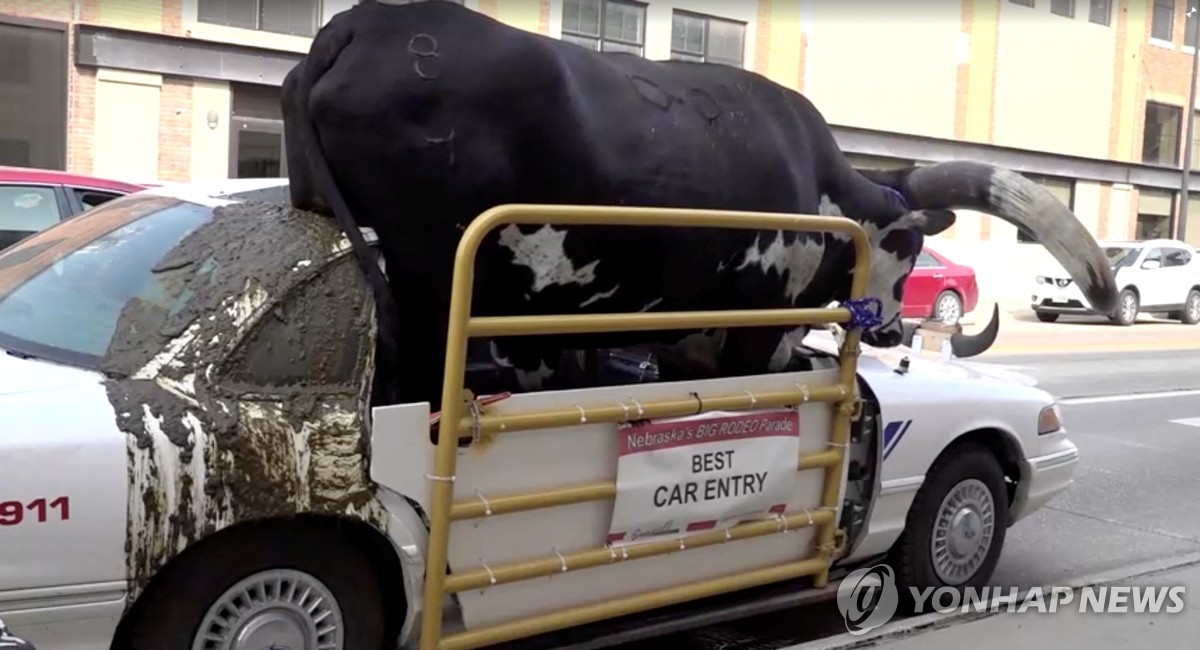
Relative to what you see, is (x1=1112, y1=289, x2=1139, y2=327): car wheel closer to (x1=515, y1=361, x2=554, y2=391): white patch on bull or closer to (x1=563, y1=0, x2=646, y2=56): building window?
(x1=563, y1=0, x2=646, y2=56): building window

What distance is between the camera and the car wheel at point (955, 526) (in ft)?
17.3

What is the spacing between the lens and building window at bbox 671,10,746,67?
81.0ft

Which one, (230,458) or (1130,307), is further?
(1130,307)

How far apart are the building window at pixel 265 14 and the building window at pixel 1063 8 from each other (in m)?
20.4

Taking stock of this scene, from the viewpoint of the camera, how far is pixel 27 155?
1778 centimetres

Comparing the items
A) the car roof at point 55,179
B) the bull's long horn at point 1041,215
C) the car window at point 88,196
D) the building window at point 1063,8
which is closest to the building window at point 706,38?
the building window at point 1063,8

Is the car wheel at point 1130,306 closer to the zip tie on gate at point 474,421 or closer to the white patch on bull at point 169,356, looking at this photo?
the zip tie on gate at point 474,421

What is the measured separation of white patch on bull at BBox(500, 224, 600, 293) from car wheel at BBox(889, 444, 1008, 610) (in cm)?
194

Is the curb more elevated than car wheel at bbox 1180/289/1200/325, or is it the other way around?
car wheel at bbox 1180/289/1200/325

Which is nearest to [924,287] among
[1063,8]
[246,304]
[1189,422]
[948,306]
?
[948,306]

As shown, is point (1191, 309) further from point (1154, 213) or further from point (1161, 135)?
point (1161, 135)

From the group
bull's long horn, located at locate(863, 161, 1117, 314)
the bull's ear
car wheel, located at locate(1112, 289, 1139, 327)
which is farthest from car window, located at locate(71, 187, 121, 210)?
car wheel, located at locate(1112, 289, 1139, 327)

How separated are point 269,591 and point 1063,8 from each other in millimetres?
32793

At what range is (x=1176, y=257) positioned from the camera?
26.1 metres
